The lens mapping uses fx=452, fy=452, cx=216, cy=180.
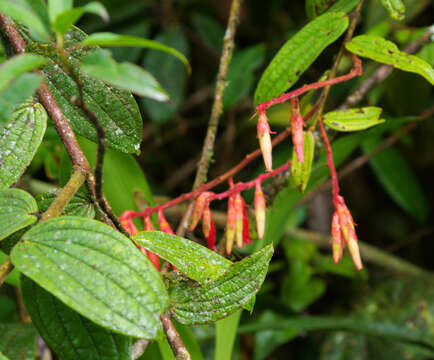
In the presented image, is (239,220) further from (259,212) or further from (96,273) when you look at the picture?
(96,273)

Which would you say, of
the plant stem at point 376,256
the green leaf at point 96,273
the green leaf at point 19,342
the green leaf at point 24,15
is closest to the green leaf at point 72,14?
the green leaf at point 24,15

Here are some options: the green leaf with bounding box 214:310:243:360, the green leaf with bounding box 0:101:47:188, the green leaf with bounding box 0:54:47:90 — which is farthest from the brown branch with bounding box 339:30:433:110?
the green leaf with bounding box 0:54:47:90

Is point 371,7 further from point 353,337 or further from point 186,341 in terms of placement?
point 186,341

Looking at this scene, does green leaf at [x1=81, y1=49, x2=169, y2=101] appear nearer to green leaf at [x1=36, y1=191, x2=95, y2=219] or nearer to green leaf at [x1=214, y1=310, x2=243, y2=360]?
green leaf at [x1=36, y1=191, x2=95, y2=219]

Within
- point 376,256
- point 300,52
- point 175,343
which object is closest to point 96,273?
point 175,343

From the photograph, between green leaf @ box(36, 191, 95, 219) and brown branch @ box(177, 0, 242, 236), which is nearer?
green leaf @ box(36, 191, 95, 219)

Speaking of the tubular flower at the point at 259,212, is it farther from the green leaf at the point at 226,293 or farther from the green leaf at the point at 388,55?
the green leaf at the point at 388,55
